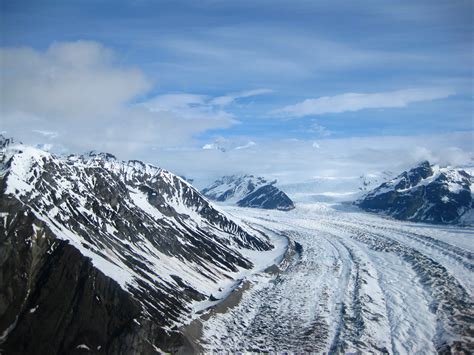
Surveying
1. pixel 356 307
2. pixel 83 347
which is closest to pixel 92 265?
pixel 83 347

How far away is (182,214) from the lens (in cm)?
15538

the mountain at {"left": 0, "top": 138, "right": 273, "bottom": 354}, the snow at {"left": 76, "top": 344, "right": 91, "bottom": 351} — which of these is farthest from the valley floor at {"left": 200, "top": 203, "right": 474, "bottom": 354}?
the snow at {"left": 76, "top": 344, "right": 91, "bottom": 351}

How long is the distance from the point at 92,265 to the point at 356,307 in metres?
51.8

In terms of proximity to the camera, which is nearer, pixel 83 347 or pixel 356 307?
pixel 83 347

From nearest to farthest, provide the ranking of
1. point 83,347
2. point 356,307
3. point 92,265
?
point 83,347
point 92,265
point 356,307

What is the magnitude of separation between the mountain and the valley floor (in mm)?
9220

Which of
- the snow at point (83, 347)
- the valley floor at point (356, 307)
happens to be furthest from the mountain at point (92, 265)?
the valley floor at point (356, 307)

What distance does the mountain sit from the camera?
6856 cm

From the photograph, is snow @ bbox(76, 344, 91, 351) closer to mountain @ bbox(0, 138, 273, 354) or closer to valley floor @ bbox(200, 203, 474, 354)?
mountain @ bbox(0, 138, 273, 354)

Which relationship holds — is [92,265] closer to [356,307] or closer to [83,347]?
[83,347]

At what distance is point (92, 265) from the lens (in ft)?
252

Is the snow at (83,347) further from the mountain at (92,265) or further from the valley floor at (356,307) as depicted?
the valley floor at (356,307)

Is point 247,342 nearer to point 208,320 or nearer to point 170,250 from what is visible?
point 208,320

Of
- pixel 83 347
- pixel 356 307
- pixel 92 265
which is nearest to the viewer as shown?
pixel 83 347
